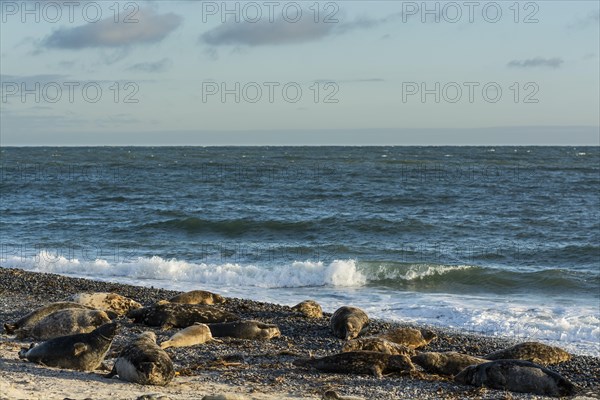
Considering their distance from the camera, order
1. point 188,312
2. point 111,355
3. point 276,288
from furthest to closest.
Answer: point 276,288 < point 188,312 < point 111,355

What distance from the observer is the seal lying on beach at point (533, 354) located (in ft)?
33.2

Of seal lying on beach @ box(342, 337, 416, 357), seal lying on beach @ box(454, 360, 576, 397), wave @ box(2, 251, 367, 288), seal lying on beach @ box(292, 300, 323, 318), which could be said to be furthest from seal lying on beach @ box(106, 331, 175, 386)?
wave @ box(2, 251, 367, 288)

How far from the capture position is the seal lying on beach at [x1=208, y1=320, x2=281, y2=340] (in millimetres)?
10727

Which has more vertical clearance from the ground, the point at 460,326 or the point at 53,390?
the point at 53,390

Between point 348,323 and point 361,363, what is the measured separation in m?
2.63

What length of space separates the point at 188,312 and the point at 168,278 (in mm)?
7758

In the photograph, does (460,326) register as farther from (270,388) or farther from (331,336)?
(270,388)

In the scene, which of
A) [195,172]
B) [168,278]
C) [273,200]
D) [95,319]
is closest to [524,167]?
[195,172]

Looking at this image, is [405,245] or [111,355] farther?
[405,245]

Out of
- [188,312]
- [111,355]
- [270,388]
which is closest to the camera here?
[270,388]

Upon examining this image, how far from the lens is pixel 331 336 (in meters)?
11.5

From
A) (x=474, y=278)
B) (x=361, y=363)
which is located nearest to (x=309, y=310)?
(x=361, y=363)

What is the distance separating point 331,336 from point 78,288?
595 centimetres

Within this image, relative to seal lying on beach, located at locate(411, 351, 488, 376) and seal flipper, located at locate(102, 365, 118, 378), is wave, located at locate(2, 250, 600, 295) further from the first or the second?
seal flipper, located at locate(102, 365, 118, 378)
